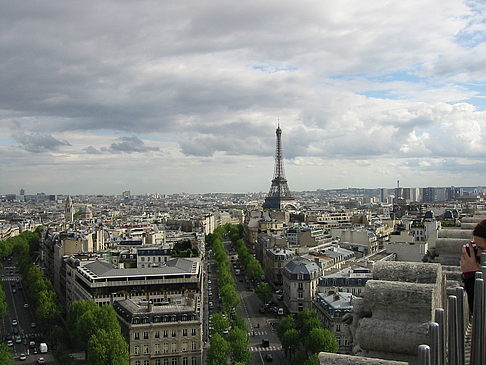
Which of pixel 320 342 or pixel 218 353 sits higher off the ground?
pixel 320 342

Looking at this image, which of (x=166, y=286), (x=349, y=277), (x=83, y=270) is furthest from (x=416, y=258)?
(x=83, y=270)

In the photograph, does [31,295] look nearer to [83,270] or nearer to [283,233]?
[83,270]

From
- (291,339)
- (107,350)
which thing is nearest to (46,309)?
(107,350)

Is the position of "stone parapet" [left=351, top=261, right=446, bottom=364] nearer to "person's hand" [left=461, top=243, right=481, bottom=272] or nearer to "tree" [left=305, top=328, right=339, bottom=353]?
"person's hand" [left=461, top=243, right=481, bottom=272]

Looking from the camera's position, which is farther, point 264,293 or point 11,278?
point 11,278

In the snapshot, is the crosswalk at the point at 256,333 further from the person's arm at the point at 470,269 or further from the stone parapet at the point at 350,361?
the stone parapet at the point at 350,361

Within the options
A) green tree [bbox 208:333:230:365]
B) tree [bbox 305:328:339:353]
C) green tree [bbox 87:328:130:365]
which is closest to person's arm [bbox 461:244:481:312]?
tree [bbox 305:328:339:353]

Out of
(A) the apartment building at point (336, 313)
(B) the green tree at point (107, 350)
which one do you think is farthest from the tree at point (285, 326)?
(B) the green tree at point (107, 350)

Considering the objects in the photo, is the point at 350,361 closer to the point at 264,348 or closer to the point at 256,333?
the point at 264,348
